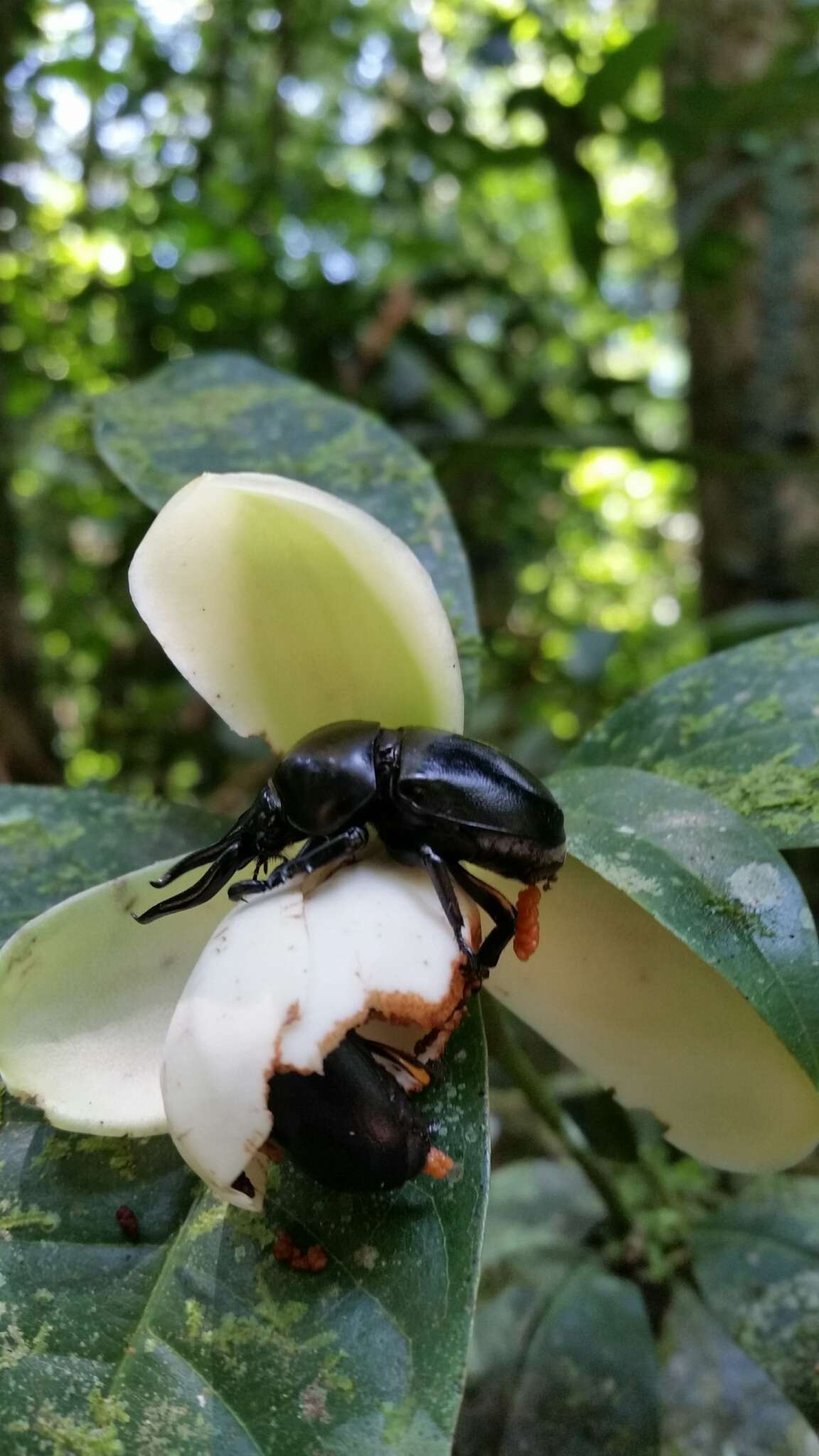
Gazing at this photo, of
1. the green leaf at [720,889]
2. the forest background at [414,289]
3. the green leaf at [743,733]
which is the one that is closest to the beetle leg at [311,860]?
the green leaf at [720,889]

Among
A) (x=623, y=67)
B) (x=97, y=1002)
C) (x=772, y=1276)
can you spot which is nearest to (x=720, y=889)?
(x=97, y=1002)

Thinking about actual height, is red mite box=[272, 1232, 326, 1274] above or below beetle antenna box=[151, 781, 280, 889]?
below

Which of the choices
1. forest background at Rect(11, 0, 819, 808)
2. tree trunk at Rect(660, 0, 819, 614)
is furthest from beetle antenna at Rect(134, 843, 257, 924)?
tree trunk at Rect(660, 0, 819, 614)

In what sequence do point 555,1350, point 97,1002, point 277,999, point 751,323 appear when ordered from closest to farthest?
point 277,999 → point 97,1002 → point 555,1350 → point 751,323

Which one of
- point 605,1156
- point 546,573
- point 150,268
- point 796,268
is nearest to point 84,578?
point 150,268

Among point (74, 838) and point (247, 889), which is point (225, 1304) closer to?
point (247, 889)

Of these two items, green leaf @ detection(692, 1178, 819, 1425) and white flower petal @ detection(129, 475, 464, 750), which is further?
green leaf @ detection(692, 1178, 819, 1425)

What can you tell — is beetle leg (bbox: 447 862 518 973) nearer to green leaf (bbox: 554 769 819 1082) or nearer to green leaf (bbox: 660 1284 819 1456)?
green leaf (bbox: 554 769 819 1082)
